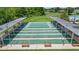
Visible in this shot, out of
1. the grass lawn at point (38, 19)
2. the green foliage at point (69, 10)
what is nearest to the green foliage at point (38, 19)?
the grass lawn at point (38, 19)

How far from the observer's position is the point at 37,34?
9.87 feet

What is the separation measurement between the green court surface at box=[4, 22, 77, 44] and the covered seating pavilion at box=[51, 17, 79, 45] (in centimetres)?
5

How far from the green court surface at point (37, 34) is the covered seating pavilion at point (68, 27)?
50mm

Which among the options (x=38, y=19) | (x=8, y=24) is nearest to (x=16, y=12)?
(x=8, y=24)

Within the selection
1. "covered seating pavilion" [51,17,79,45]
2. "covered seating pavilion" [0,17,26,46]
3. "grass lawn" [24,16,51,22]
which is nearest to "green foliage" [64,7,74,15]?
"covered seating pavilion" [51,17,79,45]

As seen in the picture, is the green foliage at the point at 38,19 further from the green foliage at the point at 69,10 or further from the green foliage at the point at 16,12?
the green foliage at the point at 69,10

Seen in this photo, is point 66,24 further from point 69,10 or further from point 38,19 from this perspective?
point 38,19

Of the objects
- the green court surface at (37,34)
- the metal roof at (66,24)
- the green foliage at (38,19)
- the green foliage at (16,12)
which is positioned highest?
the green foliage at (16,12)

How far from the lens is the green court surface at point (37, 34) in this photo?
2.98 m

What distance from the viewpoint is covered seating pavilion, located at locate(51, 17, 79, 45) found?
2.95 m

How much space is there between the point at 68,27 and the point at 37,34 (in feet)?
1.39
